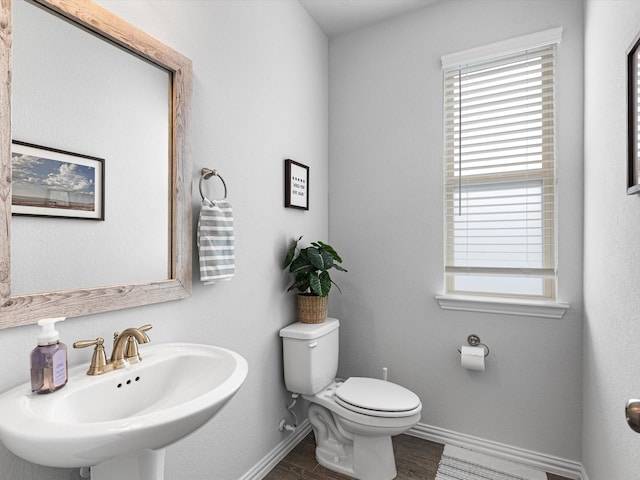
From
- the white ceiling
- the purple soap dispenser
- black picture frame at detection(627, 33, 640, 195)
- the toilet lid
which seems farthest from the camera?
the white ceiling

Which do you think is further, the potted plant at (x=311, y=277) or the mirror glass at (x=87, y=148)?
the potted plant at (x=311, y=277)

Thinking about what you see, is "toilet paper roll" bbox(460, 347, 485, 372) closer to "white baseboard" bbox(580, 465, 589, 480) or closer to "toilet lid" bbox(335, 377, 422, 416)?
"toilet lid" bbox(335, 377, 422, 416)

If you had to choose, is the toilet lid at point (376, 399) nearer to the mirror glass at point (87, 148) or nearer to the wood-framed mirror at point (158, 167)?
the wood-framed mirror at point (158, 167)

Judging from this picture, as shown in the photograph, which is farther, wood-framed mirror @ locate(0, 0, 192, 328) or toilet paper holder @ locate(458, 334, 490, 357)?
toilet paper holder @ locate(458, 334, 490, 357)

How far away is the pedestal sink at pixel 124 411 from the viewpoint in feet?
2.27

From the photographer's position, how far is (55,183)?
1.00 meters

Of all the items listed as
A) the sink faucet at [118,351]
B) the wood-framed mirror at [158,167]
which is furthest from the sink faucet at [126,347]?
the wood-framed mirror at [158,167]

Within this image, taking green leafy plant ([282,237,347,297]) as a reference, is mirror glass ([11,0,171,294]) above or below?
above

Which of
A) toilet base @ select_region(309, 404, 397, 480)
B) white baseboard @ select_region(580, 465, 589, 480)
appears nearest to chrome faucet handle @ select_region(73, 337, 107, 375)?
toilet base @ select_region(309, 404, 397, 480)

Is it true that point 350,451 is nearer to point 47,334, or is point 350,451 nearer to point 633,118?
Result: point 47,334

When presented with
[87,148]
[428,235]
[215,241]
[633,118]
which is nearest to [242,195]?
[215,241]

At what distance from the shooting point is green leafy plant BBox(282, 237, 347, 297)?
1.96 metres

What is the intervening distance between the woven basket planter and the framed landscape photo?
1.18 metres

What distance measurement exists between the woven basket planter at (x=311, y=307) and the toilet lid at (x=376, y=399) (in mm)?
401
